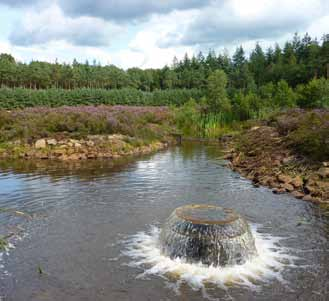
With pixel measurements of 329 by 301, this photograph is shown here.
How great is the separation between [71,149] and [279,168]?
43.9ft

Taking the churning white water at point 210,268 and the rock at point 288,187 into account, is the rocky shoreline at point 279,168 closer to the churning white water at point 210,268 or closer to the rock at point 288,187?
the rock at point 288,187

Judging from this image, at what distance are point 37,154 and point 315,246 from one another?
62.4 ft

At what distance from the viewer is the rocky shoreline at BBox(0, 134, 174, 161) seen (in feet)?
79.3

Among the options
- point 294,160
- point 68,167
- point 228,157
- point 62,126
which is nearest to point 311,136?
point 294,160

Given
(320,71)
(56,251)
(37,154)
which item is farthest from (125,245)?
(320,71)

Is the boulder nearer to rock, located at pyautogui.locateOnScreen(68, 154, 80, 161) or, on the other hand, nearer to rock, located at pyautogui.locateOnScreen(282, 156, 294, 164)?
rock, located at pyautogui.locateOnScreen(68, 154, 80, 161)

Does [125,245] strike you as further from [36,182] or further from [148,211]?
[36,182]

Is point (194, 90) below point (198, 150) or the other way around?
the other way around

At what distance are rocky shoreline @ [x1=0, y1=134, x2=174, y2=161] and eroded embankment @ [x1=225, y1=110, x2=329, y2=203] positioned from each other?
7986 millimetres

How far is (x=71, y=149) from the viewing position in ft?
80.4

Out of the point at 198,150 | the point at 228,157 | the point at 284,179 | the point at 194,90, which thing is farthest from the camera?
the point at 194,90

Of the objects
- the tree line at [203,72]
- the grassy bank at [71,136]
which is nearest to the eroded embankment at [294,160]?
the grassy bank at [71,136]

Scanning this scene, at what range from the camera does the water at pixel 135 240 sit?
7648mm

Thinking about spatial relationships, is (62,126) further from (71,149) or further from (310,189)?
(310,189)
